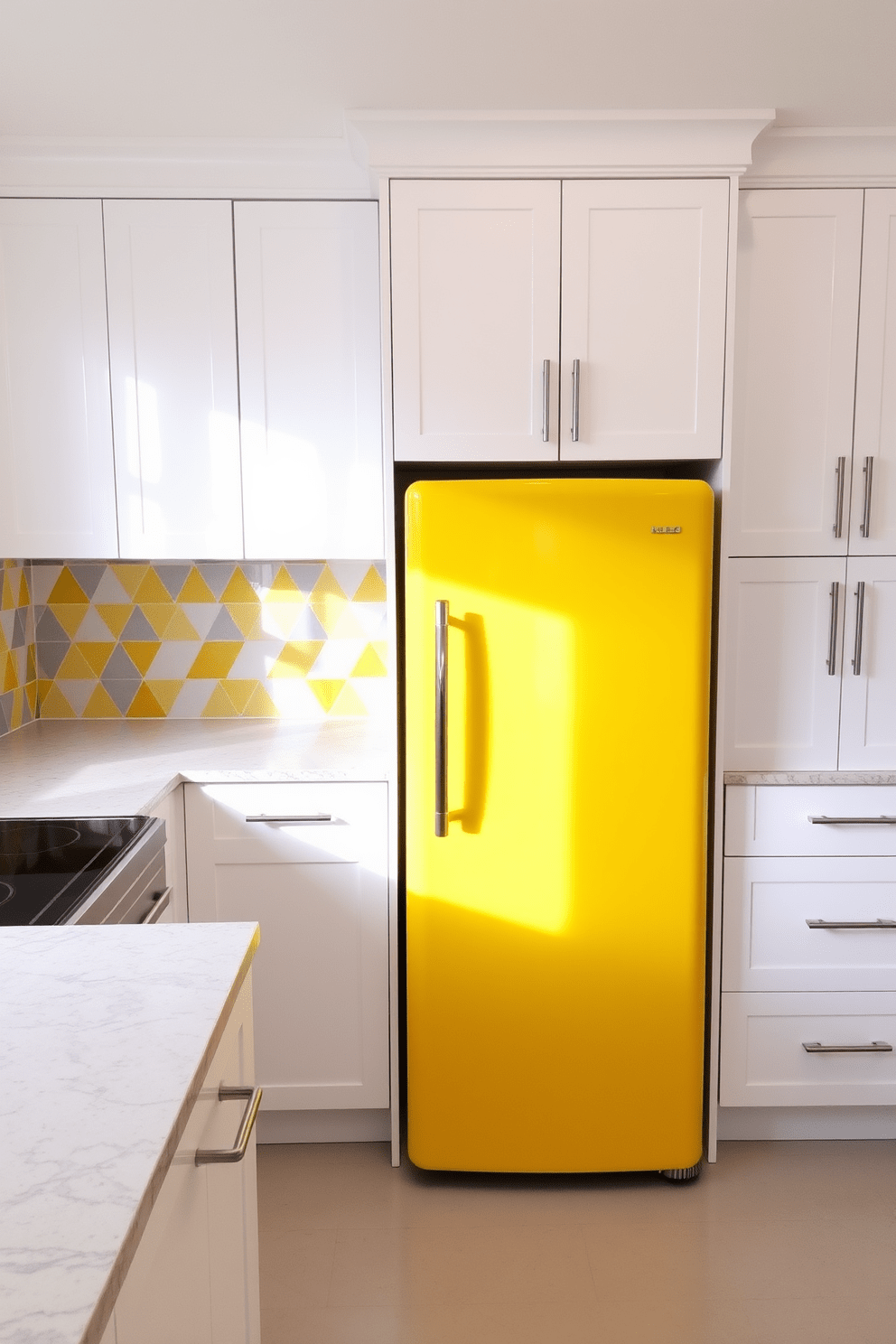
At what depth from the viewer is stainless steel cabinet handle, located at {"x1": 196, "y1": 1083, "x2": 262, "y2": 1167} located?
1009 millimetres

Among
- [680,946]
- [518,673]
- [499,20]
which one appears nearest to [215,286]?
[499,20]

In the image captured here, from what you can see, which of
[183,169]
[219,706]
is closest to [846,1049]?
[219,706]

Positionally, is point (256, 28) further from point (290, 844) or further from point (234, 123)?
point (290, 844)

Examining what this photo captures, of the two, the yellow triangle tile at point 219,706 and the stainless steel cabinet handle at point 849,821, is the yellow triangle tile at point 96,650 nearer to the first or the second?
the yellow triangle tile at point 219,706

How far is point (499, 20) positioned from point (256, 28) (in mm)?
427

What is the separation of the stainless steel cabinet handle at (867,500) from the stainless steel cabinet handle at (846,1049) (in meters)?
1.22

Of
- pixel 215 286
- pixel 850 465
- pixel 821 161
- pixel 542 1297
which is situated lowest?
pixel 542 1297

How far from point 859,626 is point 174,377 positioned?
1.75 metres

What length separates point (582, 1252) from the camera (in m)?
2.07

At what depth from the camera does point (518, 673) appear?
2107mm

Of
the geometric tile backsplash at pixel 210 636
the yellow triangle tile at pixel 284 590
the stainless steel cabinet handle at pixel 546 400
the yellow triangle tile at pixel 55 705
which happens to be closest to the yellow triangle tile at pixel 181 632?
the geometric tile backsplash at pixel 210 636

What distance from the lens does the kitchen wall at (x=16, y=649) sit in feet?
8.68

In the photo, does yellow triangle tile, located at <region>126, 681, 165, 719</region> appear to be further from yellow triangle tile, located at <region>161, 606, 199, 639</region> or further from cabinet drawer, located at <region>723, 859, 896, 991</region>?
cabinet drawer, located at <region>723, 859, 896, 991</region>

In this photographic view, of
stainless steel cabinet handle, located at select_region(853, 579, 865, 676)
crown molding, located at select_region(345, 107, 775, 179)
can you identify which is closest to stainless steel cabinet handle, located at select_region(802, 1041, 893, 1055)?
stainless steel cabinet handle, located at select_region(853, 579, 865, 676)
